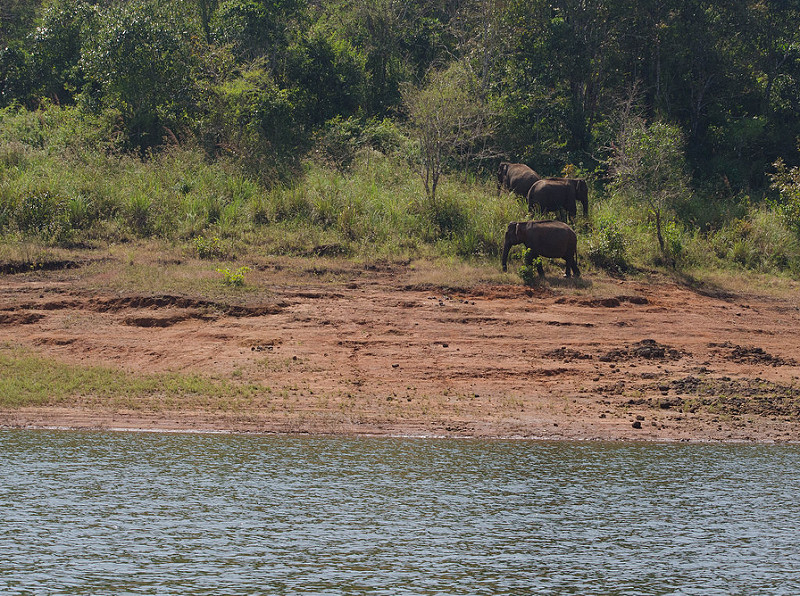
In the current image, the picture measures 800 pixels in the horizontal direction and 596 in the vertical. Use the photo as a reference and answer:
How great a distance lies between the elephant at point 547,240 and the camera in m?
16.5

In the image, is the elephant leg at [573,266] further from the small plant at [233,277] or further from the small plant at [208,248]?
the small plant at [208,248]

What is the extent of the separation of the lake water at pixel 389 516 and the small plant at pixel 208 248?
683 cm

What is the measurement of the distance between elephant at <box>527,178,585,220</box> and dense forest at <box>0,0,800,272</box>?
548mm

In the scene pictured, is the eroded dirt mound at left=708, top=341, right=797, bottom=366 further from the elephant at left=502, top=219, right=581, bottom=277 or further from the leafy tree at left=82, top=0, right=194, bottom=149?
the leafy tree at left=82, top=0, right=194, bottom=149

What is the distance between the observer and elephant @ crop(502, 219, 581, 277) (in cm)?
1645

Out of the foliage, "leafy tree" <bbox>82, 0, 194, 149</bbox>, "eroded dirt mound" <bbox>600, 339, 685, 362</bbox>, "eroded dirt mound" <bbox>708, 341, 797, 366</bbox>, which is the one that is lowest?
"eroded dirt mound" <bbox>708, 341, 797, 366</bbox>

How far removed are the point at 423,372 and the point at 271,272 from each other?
15.9ft

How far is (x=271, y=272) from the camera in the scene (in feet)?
53.5

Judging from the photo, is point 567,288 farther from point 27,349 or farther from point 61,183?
point 61,183

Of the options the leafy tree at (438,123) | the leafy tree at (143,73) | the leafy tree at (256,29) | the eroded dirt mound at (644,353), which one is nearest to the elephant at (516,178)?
the leafy tree at (438,123)

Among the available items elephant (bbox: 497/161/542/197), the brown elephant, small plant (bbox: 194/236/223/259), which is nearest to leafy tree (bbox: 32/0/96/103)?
small plant (bbox: 194/236/223/259)

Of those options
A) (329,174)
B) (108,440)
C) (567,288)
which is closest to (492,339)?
(567,288)

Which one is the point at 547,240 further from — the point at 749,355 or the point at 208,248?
the point at 208,248

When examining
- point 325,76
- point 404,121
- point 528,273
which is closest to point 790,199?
point 528,273
